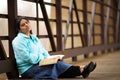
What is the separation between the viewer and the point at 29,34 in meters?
5.21

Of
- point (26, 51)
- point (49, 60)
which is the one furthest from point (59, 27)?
point (26, 51)

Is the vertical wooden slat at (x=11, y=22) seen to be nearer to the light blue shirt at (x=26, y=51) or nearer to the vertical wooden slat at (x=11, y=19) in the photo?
the vertical wooden slat at (x=11, y=19)

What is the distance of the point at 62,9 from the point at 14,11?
138 inches

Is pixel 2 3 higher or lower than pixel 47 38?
higher

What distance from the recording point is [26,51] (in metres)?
4.87

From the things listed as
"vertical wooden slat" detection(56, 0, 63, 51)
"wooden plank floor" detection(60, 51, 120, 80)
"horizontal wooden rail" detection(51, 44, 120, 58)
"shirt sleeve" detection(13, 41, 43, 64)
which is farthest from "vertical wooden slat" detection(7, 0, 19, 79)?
"vertical wooden slat" detection(56, 0, 63, 51)

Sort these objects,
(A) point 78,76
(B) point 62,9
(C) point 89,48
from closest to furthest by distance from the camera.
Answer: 1. (A) point 78,76
2. (B) point 62,9
3. (C) point 89,48

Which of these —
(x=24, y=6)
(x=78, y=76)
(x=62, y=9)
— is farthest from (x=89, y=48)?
(x=78, y=76)

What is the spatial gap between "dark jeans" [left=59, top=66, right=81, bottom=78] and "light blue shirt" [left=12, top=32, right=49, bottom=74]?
1.50 feet

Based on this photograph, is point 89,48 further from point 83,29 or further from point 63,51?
point 63,51

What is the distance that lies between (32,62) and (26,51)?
21 cm

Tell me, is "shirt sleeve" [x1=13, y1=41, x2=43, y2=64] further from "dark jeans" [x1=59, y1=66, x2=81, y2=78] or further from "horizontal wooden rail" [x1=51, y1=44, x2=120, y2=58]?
"horizontal wooden rail" [x1=51, y1=44, x2=120, y2=58]

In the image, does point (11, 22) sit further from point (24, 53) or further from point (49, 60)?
point (49, 60)

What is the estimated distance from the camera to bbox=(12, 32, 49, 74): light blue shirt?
16.0 ft
